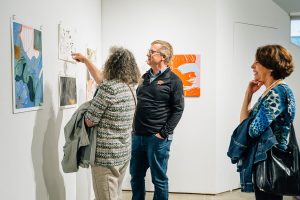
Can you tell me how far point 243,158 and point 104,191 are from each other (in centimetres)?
83

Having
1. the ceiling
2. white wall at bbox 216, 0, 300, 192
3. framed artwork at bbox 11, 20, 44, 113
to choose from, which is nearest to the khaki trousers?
framed artwork at bbox 11, 20, 44, 113

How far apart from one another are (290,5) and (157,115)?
2321 millimetres

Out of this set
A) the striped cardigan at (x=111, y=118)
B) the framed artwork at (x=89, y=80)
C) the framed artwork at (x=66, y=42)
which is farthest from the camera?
the framed artwork at (x=89, y=80)

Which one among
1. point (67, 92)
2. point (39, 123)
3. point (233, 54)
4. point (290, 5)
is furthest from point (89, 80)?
point (290, 5)

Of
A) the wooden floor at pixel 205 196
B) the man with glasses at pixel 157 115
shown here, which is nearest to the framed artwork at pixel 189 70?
the man with glasses at pixel 157 115

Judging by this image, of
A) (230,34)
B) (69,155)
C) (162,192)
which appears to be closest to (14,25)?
(69,155)

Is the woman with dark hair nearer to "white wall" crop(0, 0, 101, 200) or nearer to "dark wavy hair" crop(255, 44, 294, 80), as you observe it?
"dark wavy hair" crop(255, 44, 294, 80)

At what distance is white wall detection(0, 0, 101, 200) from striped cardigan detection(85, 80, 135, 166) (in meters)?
0.37

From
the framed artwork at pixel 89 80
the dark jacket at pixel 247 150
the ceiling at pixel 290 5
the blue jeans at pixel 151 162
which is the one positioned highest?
the ceiling at pixel 290 5

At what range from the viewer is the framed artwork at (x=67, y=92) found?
2.23 meters

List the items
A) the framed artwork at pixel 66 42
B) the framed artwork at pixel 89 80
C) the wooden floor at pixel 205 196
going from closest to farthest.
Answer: the framed artwork at pixel 66 42
the framed artwork at pixel 89 80
the wooden floor at pixel 205 196

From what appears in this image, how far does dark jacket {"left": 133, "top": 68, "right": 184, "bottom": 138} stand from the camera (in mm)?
2564

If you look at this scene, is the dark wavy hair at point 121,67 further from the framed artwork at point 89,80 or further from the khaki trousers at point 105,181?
the framed artwork at point 89,80

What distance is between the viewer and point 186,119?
3.41 meters
